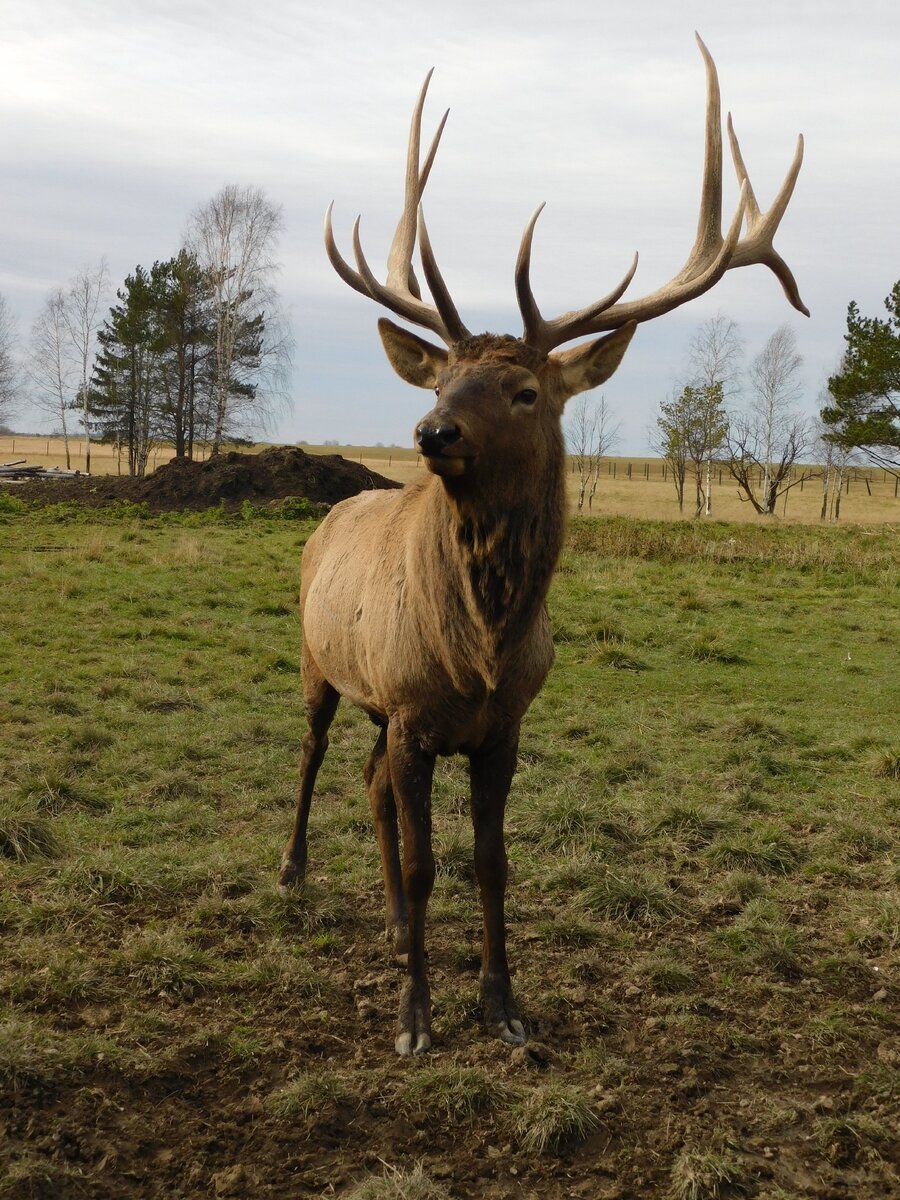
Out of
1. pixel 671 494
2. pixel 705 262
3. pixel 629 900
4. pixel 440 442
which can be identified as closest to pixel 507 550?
pixel 440 442

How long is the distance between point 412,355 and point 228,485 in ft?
75.5

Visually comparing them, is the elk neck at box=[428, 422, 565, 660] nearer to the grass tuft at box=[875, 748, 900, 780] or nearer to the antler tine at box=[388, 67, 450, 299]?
the antler tine at box=[388, 67, 450, 299]

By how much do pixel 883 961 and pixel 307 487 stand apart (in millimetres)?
23585

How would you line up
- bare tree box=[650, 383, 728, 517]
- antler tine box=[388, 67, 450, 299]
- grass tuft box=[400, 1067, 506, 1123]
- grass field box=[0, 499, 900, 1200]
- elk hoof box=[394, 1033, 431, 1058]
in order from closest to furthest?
grass field box=[0, 499, 900, 1200] → grass tuft box=[400, 1067, 506, 1123] → elk hoof box=[394, 1033, 431, 1058] → antler tine box=[388, 67, 450, 299] → bare tree box=[650, 383, 728, 517]

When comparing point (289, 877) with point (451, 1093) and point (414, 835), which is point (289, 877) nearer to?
point (414, 835)

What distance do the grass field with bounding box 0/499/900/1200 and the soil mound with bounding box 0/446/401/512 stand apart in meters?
16.5

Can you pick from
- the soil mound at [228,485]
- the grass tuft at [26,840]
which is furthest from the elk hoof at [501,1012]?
the soil mound at [228,485]

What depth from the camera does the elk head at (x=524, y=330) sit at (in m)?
3.61

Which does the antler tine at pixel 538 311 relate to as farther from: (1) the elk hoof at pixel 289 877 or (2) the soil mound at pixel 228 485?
(2) the soil mound at pixel 228 485

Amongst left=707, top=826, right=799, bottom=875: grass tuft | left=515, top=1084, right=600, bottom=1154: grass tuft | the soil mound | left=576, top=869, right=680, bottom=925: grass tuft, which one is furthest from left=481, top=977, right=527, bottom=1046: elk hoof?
the soil mound

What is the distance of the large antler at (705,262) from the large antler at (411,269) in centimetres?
32

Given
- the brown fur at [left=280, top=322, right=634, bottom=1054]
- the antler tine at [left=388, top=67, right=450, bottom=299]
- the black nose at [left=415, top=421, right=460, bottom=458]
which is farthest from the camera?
the antler tine at [left=388, top=67, right=450, bottom=299]

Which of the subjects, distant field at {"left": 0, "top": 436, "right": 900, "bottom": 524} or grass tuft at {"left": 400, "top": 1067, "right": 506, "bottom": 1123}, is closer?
grass tuft at {"left": 400, "top": 1067, "right": 506, "bottom": 1123}

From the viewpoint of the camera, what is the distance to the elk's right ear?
4.25 m
